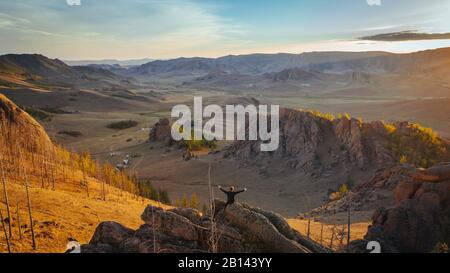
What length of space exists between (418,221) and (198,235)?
20.9 feet

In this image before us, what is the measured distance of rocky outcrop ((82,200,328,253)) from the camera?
650 centimetres

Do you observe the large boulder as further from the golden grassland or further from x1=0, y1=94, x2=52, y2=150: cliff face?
x1=0, y1=94, x2=52, y2=150: cliff face

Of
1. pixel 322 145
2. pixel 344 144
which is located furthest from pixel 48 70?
pixel 344 144

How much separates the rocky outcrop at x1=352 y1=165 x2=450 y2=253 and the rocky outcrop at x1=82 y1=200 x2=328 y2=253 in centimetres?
305

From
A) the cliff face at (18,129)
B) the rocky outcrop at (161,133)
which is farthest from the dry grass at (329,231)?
the rocky outcrop at (161,133)

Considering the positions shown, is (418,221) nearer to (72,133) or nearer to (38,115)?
(72,133)

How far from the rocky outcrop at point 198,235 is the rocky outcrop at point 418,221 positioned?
10.0 feet

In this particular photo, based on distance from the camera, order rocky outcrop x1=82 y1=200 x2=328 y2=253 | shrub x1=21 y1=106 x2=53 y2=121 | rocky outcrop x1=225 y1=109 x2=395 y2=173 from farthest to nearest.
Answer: shrub x1=21 y1=106 x2=53 y2=121
rocky outcrop x1=225 y1=109 x2=395 y2=173
rocky outcrop x1=82 y1=200 x2=328 y2=253

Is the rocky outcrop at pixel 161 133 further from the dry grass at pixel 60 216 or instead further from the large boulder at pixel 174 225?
the large boulder at pixel 174 225

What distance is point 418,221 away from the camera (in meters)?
10.1

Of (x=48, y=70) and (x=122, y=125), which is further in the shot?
(x=48, y=70)

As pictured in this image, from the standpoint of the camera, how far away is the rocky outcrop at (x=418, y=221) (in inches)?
385

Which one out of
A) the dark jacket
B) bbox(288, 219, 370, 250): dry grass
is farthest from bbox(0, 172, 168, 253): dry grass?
bbox(288, 219, 370, 250): dry grass

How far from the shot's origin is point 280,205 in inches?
730
